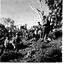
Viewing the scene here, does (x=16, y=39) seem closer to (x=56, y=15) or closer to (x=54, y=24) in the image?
(x=54, y=24)

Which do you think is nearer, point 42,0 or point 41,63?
point 41,63

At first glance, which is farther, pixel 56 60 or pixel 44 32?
pixel 44 32

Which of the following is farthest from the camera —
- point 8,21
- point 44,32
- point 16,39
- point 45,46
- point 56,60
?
point 8,21

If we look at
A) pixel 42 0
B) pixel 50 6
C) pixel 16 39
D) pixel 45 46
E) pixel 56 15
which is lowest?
pixel 45 46

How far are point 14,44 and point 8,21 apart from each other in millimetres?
26273

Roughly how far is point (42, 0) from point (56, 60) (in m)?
9.81

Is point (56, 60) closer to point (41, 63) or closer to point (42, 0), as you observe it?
point (41, 63)

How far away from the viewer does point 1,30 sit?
14.3 metres

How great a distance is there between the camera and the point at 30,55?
682 cm

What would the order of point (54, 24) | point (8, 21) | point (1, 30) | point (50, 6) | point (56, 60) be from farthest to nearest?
point (8, 21), point (1, 30), point (50, 6), point (54, 24), point (56, 60)

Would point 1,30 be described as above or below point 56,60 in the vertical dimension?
above

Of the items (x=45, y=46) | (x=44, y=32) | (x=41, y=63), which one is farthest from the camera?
(x=44, y=32)

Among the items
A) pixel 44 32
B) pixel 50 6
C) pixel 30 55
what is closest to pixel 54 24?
pixel 44 32

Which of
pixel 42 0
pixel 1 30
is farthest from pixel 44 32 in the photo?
pixel 1 30
